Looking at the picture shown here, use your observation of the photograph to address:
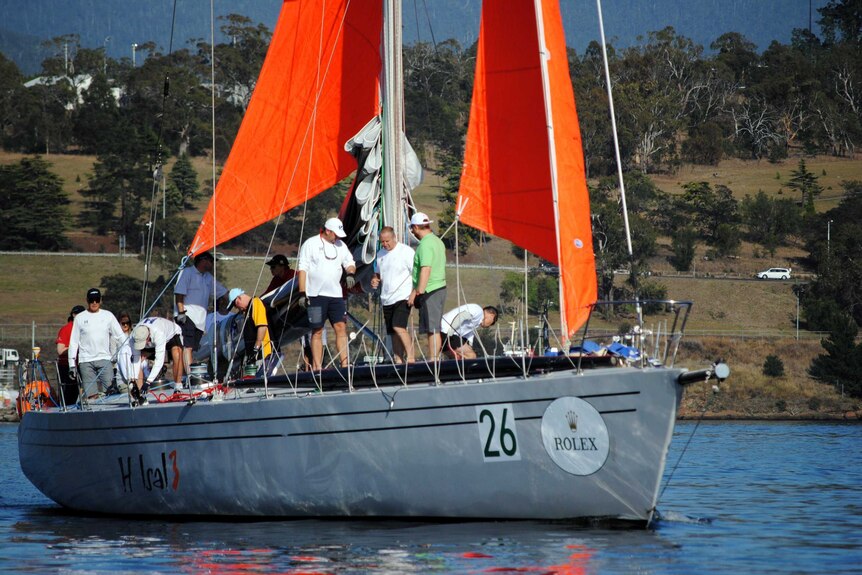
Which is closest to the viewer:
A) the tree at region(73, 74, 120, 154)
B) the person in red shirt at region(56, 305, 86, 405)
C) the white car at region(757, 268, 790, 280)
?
the person in red shirt at region(56, 305, 86, 405)

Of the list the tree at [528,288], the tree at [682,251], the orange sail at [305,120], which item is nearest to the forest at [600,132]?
the tree at [682,251]

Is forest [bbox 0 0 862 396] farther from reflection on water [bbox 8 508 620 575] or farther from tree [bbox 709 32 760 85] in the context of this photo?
reflection on water [bbox 8 508 620 575]

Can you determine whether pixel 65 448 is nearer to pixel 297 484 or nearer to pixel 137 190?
pixel 297 484

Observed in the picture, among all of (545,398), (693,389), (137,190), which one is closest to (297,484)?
(545,398)

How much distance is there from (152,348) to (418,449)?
382 centimetres

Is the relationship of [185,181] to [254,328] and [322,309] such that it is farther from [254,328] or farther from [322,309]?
[322,309]

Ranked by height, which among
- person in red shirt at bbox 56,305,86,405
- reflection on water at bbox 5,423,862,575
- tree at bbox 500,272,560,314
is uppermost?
tree at bbox 500,272,560,314

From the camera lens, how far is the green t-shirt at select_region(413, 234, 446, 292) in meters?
11.5

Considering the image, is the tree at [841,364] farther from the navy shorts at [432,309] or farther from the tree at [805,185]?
the navy shorts at [432,309]

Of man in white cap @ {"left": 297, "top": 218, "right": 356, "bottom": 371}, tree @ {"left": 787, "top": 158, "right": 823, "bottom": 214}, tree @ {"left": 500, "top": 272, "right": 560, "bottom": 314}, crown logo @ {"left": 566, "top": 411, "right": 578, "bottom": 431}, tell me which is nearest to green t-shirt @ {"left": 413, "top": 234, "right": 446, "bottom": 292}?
man in white cap @ {"left": 297, "top": 218, "right": 356, "bottom": 371}

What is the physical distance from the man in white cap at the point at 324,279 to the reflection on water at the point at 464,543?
1699 millimetres

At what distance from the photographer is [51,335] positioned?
173 feet

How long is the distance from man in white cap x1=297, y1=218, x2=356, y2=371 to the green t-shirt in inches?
29.2

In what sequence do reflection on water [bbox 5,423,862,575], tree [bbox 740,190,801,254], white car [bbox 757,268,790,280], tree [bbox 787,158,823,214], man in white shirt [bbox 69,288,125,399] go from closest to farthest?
reflection on water [bbox 5,423,862,575] < man in white shirt [bbox 69,288,125,399] < white car [bbox 757,268,790,280] < tree [bbox 740,190,801,254] < tree [bbox 787,158,823,214]
